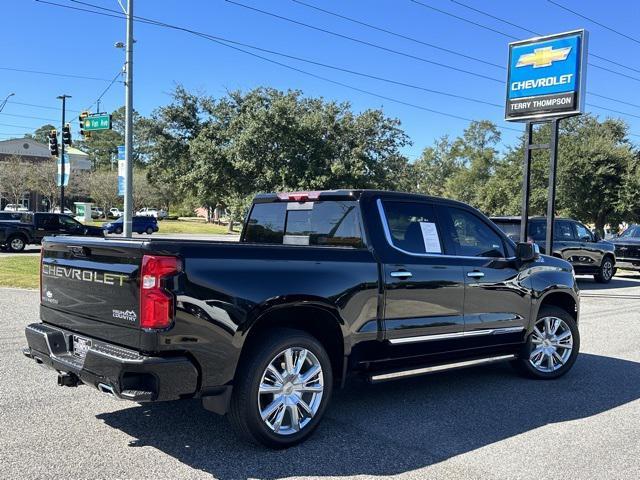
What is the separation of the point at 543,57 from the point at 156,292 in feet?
51.5

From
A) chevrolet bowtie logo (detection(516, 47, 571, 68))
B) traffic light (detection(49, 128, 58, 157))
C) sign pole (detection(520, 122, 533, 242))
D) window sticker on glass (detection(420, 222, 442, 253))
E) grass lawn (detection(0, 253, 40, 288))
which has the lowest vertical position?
grass lawn (detection(0, 253, 40, 288))

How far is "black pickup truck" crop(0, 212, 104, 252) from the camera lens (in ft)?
78.7

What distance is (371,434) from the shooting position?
15.4 feet

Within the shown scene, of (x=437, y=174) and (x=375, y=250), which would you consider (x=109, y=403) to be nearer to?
(x=375, y=250)

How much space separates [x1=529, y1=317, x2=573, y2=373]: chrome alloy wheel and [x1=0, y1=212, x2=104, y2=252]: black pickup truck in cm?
2047

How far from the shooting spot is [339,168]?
29.4m

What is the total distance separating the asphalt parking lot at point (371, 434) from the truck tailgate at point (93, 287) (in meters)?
0.82

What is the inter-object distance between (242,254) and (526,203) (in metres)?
13.6

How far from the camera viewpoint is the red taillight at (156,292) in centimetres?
374

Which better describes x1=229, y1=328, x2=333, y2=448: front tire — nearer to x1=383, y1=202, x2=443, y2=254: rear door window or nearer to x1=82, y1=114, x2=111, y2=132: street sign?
x1=383, y1=202, x2=443, y2=254: rear door window

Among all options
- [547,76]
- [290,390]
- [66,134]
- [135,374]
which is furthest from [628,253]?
[66,134]

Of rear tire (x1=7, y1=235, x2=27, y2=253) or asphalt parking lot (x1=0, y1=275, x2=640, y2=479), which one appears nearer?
asphalt parking lot (x1=0, y1=275, x2=640, y2=479)

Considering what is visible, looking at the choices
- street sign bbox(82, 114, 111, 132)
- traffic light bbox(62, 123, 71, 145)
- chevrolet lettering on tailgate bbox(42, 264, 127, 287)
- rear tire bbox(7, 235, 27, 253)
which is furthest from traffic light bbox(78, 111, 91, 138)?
chevrolet lettering on tailgate bbox(42, 264, 127, 287)

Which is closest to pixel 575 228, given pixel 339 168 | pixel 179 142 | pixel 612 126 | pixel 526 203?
pixel 526 203
